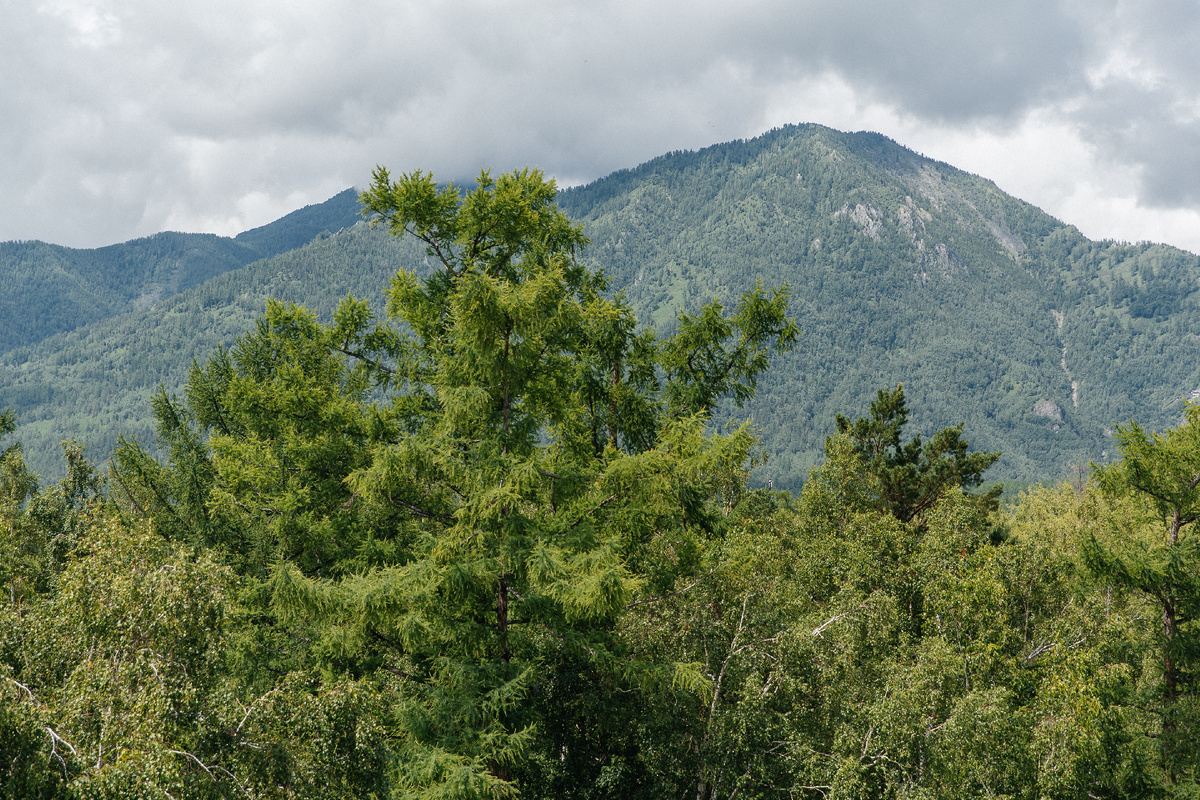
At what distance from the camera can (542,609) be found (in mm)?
13469

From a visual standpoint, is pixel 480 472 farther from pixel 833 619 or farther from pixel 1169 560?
pixel 1169 560

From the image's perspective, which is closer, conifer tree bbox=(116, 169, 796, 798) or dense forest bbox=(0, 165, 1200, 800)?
dense forest bbox=(0, 165, 1200, 800)

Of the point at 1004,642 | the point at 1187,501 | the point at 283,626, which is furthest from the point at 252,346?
the point at 1187,501

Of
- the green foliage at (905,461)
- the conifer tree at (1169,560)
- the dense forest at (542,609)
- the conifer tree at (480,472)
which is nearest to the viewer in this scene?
Result: the dense forest at (542,609)

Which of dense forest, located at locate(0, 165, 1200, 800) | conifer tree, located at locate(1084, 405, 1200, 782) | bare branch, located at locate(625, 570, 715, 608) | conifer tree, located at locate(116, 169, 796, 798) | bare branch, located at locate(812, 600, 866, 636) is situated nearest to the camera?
dense forest, located at locate(0, 165, 1200, 800)

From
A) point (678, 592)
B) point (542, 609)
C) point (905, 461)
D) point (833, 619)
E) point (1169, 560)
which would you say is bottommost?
point (833, 619)

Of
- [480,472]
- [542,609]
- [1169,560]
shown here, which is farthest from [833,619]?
[1169,560]

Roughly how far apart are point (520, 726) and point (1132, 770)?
18.5m

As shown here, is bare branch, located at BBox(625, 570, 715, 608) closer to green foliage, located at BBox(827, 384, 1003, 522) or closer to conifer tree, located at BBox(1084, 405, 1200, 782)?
conifer tree, located at BBox(1084, 405, 1200, 782)

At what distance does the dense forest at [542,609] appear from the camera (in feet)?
29.1

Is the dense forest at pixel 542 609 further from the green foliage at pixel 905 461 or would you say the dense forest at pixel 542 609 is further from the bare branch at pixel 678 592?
the green foliage at pixel 905 461

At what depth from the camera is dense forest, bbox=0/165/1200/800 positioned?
8.88 meters

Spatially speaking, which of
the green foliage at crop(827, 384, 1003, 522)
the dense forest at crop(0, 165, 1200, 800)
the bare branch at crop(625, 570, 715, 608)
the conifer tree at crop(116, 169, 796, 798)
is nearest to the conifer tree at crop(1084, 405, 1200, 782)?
the dense forest at crop(0, 165, 1200, 800)

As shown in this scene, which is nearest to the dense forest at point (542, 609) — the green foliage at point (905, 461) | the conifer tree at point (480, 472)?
the conifer tree at point (480, 472)
